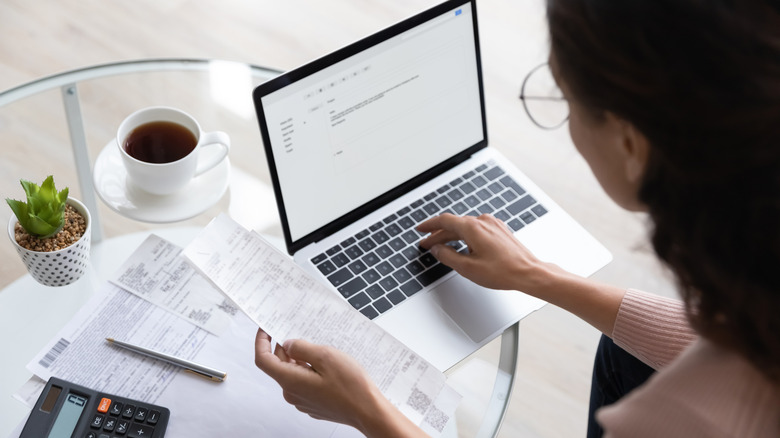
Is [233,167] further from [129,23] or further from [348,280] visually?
[129,23]

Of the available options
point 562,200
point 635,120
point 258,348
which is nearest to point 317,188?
point 258,348

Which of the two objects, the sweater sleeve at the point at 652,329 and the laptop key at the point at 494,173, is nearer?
the sweater sleeve at the point at 652,329

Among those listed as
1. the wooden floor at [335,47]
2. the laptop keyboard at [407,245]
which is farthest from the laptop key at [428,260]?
the wooden floor at [335,47]

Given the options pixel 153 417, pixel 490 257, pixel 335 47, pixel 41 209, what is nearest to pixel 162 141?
pixel 41 209

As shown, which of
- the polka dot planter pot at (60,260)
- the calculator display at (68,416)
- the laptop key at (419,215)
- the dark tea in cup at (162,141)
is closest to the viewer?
the calculator display at (68,416)

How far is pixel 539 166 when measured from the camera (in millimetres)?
2090

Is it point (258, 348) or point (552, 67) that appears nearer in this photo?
point (552, 67)

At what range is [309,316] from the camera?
98 centimetres

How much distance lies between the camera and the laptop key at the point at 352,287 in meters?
1.10

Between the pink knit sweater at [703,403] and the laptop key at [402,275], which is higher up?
the pink knit sweater at [703,403]

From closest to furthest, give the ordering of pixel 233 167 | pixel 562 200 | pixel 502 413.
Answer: pixel 502 413 < pixel 233 167 < pixel 562 200

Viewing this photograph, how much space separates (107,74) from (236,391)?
26.7 inches

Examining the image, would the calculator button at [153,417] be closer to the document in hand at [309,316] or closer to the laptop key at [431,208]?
the document in hand at [309,316]

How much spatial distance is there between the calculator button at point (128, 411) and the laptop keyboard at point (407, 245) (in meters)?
0.33
